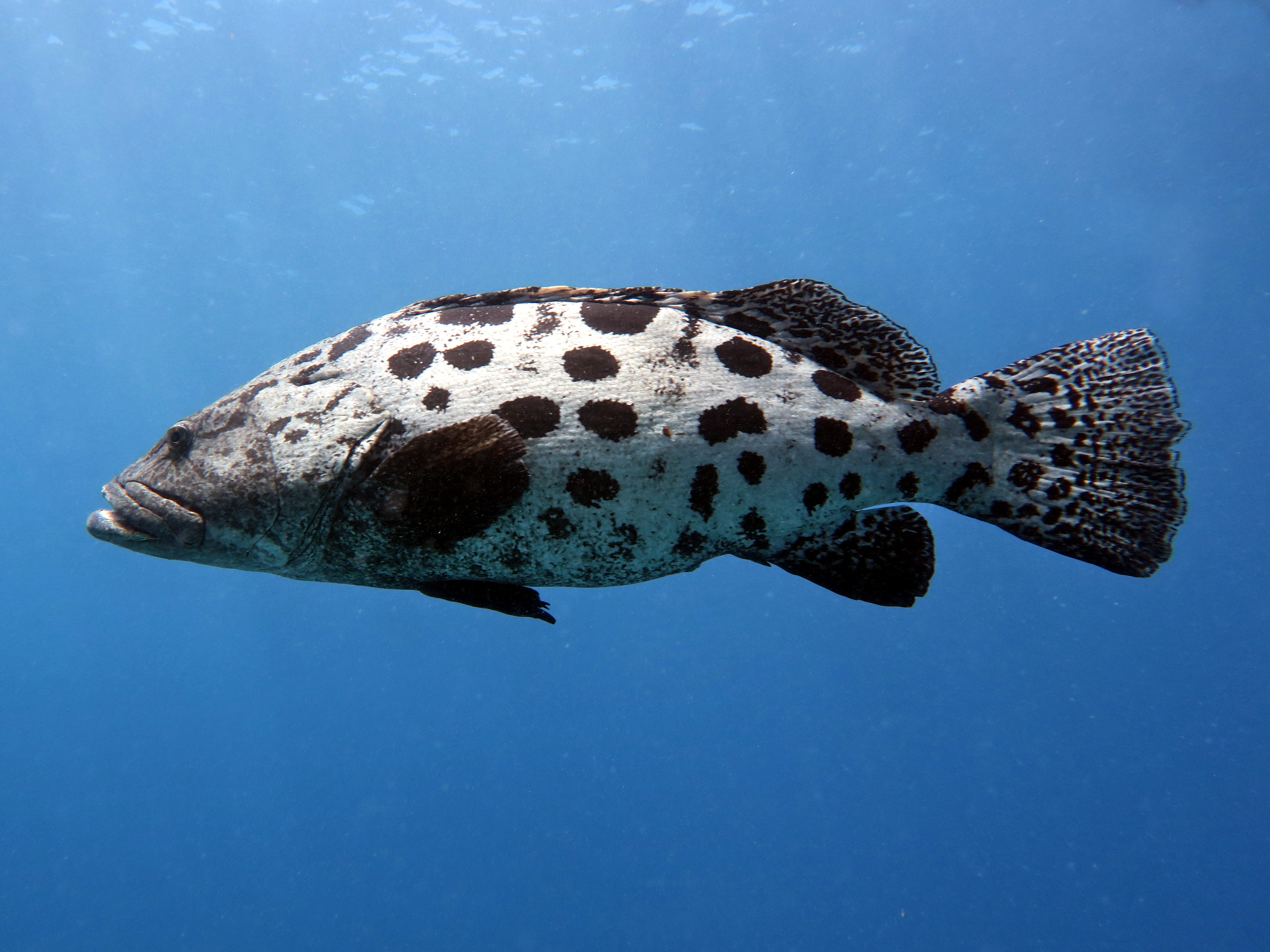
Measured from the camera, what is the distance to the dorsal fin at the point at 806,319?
3.14 metres

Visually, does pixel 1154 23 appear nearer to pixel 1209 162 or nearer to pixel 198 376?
pixel 1209 162

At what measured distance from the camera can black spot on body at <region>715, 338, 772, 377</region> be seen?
295 centimetres

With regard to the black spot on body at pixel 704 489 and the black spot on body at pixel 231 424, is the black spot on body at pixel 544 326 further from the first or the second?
the black spot on body at pixel 231 424

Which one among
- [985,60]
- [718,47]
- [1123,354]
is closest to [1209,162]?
[985,60]

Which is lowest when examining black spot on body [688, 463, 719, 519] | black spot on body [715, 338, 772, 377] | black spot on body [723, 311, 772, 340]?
black spot on body [688, 463, 719, 519]

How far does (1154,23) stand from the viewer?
2411 cm

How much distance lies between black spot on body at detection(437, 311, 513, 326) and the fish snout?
4.74 ft

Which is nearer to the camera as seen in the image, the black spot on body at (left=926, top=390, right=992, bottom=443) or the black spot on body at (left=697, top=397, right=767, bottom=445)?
the black spot on body at (left=697, top=397, right=767, bottom=445)

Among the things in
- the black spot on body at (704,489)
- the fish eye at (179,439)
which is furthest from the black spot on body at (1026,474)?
the fish eye at (179,439)

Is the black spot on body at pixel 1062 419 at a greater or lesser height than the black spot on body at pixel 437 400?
greater

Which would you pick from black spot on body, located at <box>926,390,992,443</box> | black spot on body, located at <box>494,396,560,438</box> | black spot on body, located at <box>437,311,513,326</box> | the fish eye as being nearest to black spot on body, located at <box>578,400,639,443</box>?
black spot on body, located at <box>494,396,560,438</box>

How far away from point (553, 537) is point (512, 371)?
2.50 feet

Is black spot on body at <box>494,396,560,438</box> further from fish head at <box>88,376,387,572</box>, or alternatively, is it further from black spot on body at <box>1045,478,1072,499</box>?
black spot on body at <box>1045,478,1072,499</box>

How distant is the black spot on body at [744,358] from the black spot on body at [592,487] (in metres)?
0.80
